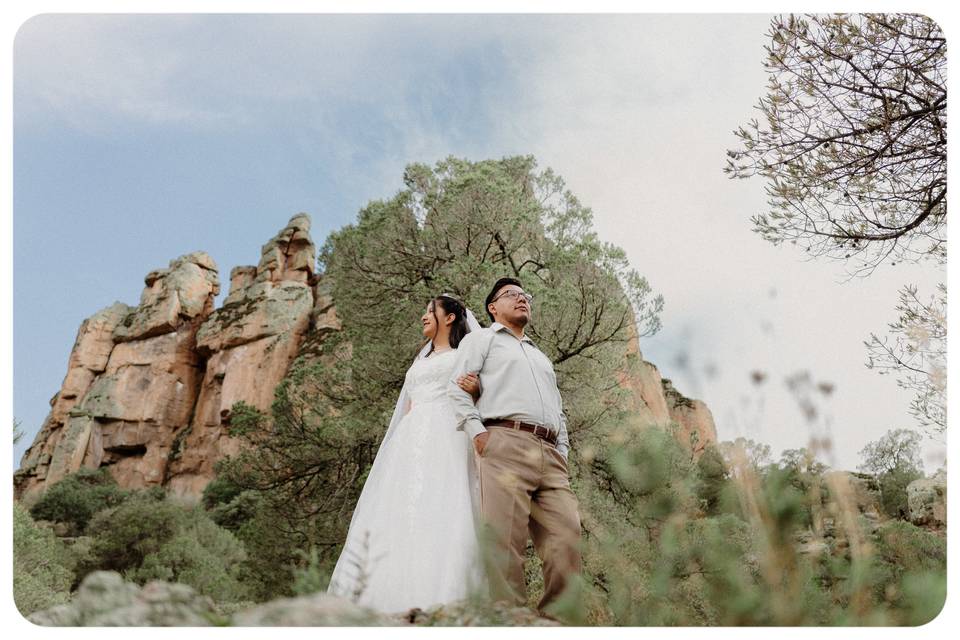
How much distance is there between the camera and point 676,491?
56.1 inches

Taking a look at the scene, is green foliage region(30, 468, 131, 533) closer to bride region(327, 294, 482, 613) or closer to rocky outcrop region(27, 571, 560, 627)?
bride region(327, 294, 482, 613)

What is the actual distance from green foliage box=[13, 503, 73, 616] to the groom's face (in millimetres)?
6792

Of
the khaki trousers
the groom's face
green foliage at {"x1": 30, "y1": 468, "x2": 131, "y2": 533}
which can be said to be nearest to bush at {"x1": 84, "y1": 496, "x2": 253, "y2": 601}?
green foliage at {"x1": 30, "y1": 468, "x2": 131, "y2": 533}

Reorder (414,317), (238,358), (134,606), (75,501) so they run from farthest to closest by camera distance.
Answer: (238,358), (75,501), (414,317), (134,606)

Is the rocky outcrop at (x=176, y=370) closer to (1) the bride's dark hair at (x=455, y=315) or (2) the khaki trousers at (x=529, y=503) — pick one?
(1) the bride's dark hair at (x=455, y=315)

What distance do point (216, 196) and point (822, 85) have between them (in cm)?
2190

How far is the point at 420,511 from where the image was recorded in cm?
385

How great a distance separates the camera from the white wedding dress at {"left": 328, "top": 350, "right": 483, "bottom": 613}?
3.55 meters

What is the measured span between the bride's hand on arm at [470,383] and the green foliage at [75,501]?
25.6 m

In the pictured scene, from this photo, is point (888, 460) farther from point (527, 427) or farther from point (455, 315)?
point (455, 315)

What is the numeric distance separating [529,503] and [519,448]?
11.2 inches

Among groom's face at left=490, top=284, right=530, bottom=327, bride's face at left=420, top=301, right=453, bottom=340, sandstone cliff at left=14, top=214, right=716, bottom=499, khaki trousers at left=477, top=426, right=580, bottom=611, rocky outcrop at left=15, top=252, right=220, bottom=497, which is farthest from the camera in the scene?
rocky outcrop at left=15, top=252, right=220, bottom=497

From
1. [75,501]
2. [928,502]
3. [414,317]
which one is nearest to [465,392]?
[928,502]
